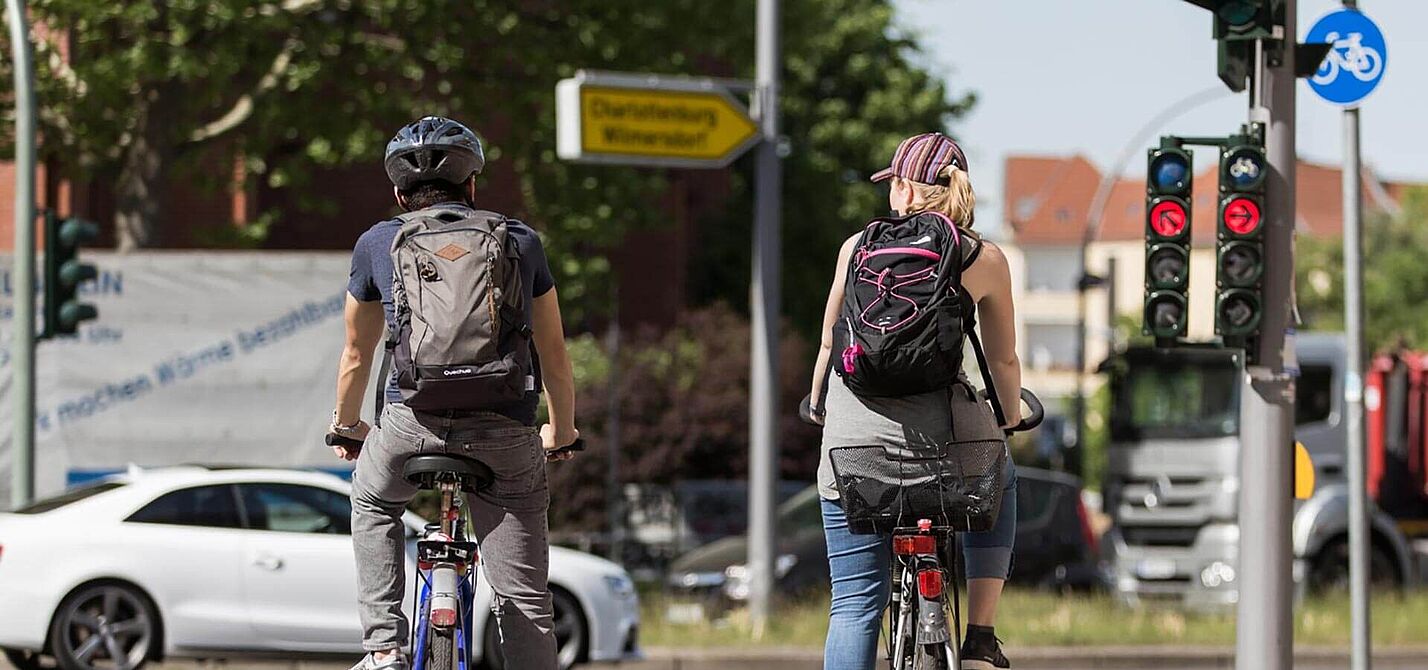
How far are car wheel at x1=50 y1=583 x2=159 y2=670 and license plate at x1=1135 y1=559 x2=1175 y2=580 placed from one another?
11.0 m

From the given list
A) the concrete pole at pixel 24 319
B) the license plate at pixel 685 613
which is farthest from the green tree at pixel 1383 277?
the concrete pole at pixel 24 319

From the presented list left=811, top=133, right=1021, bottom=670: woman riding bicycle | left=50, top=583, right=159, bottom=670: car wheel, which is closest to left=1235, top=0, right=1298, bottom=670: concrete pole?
left=811, top=133, right=1021, bottom=670: woman riding bicycle

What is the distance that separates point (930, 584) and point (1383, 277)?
2594 inches

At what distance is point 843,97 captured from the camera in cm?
4819

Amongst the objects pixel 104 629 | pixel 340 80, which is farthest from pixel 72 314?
pixel 340 80

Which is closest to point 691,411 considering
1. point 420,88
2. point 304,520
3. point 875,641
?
point 420,88

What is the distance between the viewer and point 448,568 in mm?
5219

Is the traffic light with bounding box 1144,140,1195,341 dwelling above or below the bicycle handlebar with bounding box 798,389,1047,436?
above

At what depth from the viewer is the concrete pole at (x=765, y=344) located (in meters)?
15.4

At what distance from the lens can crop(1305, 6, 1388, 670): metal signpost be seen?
31.9 ft

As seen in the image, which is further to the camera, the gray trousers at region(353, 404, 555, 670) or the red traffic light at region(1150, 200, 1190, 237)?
the red traffic light at region(1150, 200, 1190, 237)

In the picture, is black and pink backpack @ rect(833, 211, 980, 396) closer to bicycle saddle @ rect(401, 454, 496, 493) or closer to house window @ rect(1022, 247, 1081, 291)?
bicycle saddle @ rect(401, 454, 496, 493)

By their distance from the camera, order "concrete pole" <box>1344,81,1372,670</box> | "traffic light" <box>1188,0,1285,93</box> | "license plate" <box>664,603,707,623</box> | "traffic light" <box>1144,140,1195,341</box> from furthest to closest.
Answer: "license plate" <box>664,603,707,623</box>
"concrete pole" <box>1344,81,1372,670</box>
"traffic light" <box>1144,140,1195,341</box>
"traffic light" <box>1188,0,1285,93</box>

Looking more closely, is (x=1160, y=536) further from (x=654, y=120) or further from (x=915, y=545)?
(x=915, y=545)
